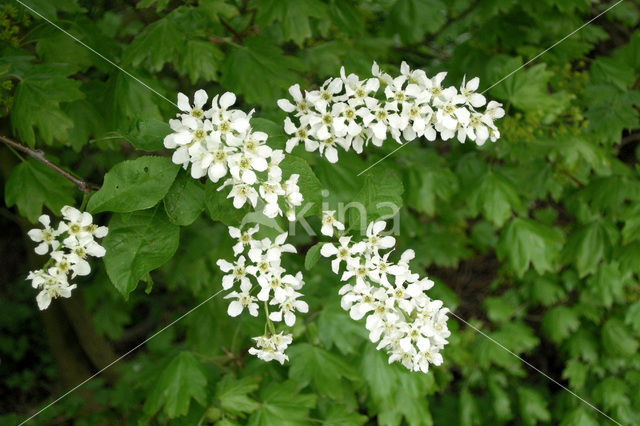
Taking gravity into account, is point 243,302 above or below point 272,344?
above

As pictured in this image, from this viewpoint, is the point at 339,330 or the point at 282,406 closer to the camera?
the point at 282,406

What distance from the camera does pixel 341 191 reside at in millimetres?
2357

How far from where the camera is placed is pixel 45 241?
1573 millimetres

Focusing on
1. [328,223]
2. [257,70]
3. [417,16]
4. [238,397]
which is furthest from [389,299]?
[417,16]

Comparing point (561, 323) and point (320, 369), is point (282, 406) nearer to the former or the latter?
point (320, 369)

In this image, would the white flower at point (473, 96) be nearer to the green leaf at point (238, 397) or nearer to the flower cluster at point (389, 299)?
the flower cluster at point (389, 299)

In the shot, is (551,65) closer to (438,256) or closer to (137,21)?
(438,256)

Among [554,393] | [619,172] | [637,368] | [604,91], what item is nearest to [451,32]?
[604,91]

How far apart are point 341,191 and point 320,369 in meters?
0.78

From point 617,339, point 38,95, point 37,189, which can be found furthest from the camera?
point 617,339

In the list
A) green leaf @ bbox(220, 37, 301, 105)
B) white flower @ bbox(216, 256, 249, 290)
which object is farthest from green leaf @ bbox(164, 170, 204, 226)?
green leaf @ bbox(220, 37, 301, 105)

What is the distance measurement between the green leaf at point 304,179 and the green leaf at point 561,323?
9.58 ft

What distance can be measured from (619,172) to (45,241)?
2942 millimetres

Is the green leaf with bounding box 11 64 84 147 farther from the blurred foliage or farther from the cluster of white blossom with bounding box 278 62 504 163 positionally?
the cluster of white blossom with bounding box 278 62 504 163
